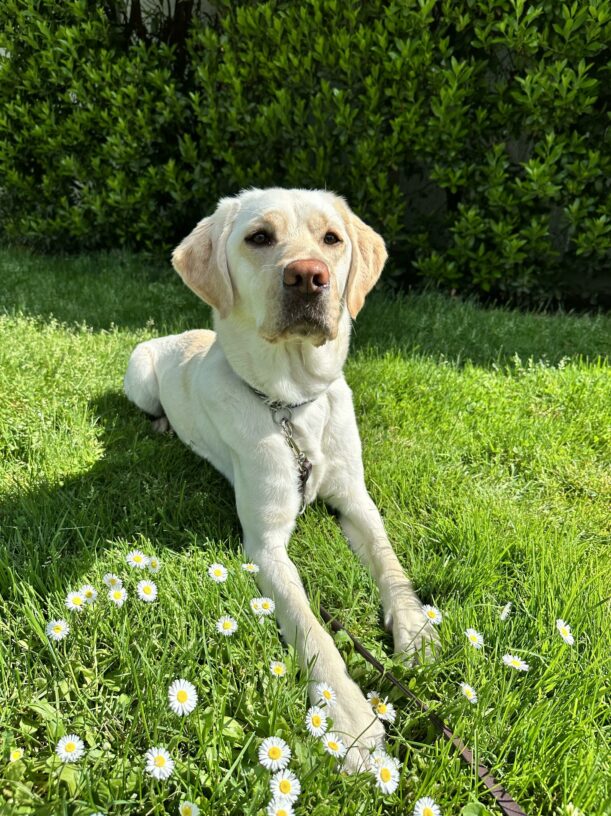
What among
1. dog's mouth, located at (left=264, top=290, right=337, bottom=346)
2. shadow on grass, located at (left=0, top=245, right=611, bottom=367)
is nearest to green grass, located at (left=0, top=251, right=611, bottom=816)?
shadow on grass, located at (left=0, top=245, right=611, bottom=367)

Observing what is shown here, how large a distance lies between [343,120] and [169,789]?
482 cm

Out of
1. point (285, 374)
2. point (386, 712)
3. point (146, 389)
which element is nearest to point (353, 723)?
point (386, 712)

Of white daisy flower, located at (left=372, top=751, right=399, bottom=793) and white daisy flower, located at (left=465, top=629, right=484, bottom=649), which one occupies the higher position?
white daisy flower, located at (left=372, top=751, right=399, bottom=793)

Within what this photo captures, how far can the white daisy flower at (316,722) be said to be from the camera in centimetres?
128

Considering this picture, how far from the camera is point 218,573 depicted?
5.81 ft

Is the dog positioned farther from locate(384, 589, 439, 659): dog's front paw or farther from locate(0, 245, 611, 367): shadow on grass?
locate(0, 245, 611, 367): shadow on grass

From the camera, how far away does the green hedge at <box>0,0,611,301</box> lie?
4281mm

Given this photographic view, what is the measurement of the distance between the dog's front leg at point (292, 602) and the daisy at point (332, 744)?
0.03 metres

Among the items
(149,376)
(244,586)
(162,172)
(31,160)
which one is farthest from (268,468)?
(31,160)

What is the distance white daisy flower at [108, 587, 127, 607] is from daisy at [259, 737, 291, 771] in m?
0.63

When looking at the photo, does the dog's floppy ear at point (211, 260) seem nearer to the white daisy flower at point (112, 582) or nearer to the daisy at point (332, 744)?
the white daisy flower at point (112, 582)

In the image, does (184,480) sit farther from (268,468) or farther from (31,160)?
(31,160)

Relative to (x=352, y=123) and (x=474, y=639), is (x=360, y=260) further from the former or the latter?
(x=352, y=123)

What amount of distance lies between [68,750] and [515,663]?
1119mm
